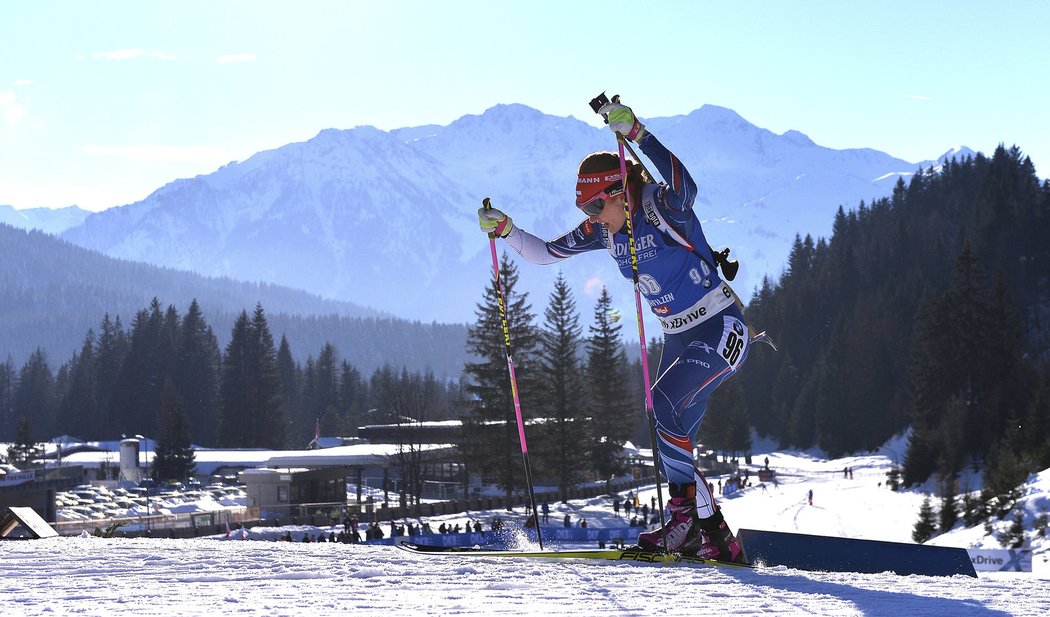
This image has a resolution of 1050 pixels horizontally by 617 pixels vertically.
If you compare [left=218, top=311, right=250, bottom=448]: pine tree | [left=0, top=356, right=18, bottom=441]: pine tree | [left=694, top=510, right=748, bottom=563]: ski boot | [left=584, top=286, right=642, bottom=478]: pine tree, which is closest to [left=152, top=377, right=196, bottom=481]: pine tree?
[left=218, top=311, right=250, bottom=448]: pine tree

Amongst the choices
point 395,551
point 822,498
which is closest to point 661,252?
point 395,551

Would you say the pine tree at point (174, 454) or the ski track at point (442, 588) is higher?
the pine tree at point (174, 454)

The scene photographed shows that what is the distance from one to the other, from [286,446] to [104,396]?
20101 millimetres

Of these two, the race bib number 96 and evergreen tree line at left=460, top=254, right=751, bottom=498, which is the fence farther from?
the race bib number 96

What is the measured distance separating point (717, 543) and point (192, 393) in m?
103

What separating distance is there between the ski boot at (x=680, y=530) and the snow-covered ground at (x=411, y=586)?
1.99 ft

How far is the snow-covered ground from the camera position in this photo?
601 centimetres

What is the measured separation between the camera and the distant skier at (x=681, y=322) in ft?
27.1

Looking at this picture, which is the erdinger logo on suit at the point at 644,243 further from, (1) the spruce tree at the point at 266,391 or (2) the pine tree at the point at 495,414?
(1) the spruce tree at the point at 266,391

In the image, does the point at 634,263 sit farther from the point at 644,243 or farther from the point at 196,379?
the point at 196,379

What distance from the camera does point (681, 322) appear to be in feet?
28.1

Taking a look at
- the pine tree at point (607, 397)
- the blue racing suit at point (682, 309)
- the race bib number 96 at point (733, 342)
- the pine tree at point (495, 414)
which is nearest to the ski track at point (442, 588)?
the blue racing suit at point (682, 309)

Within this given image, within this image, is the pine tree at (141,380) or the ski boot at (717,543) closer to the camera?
the ski boot at (717,543)

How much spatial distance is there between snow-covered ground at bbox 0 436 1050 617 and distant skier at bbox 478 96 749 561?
0.71 metres
